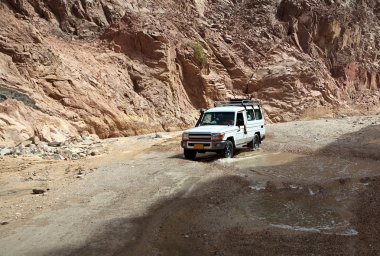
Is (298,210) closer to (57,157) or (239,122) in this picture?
(239,122)

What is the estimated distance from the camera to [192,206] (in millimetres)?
8320

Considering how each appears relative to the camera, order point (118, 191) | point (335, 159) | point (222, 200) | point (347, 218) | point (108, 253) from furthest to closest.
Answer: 1. point (335, 159)
2. point (118, 191)
3. point (222, 200)
4. point (347, 218)
5. point (108, 253)

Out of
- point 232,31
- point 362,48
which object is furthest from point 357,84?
point 232,31

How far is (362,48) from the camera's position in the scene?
43906mm

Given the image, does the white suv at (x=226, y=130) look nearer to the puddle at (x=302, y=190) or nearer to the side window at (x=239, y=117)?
the side window at (x=239, y=117)

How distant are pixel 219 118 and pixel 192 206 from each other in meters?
6.87

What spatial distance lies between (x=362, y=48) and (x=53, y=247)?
1716 inches

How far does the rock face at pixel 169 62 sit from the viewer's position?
20.8 meters

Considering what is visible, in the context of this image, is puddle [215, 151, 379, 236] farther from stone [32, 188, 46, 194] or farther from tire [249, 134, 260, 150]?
stone [32, 188, 46, 194]

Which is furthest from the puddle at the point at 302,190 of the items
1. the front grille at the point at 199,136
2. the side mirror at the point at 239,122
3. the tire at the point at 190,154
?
the side mirror at the point at 239,122

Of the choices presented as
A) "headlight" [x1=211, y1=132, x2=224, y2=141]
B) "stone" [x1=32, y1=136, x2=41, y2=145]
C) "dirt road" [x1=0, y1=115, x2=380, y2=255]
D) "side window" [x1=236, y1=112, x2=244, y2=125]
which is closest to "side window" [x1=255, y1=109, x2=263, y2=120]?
"side window" [x1=236, y1=112, x2=244, y2=125]

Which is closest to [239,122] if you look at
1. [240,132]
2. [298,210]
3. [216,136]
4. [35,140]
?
[240,132]

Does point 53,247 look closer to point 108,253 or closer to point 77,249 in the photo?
point 77,249

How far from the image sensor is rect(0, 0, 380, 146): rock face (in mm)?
20812
